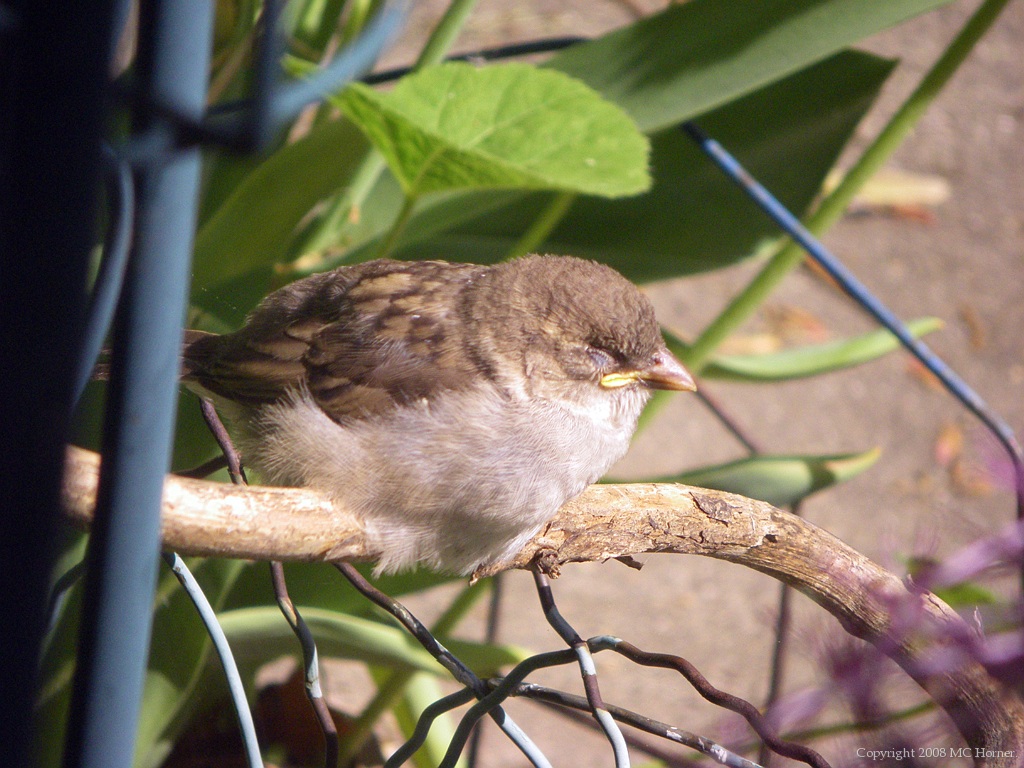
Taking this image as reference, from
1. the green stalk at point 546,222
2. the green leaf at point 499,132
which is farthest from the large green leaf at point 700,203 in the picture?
the green leaf at point 499,132

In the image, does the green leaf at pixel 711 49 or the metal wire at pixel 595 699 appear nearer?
the metal wire at pixel 595 699

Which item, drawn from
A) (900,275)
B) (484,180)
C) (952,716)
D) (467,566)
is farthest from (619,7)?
(952,716)

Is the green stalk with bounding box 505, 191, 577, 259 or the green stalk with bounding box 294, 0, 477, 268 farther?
the green stalk with bounding box 294, 0, 477, 268

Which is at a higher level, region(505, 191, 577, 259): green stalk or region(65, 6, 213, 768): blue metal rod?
region(505, 191, 577, 259): green stalk

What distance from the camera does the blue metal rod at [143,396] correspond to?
2.14 ft

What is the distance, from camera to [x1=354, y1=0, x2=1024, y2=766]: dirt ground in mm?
3332

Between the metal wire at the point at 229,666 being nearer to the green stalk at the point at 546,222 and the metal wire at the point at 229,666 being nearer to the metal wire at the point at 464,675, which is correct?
the metal wire at the point at 464,675

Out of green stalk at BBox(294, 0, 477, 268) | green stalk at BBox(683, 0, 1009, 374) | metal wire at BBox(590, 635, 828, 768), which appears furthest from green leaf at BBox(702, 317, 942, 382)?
metal wire at BBox(590, 635, 828, 768)

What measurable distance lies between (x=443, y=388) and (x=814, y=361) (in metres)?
1.24

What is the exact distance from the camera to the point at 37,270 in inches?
23.3

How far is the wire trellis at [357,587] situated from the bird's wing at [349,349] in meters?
0.17

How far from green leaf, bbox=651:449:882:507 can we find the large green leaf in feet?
2.06

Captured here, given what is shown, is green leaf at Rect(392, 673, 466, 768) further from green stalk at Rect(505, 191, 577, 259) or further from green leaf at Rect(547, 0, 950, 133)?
green leaf at Rect(547, 0, 950, 133)

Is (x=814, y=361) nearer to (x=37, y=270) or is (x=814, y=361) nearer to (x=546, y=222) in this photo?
(x=546, y=222)
